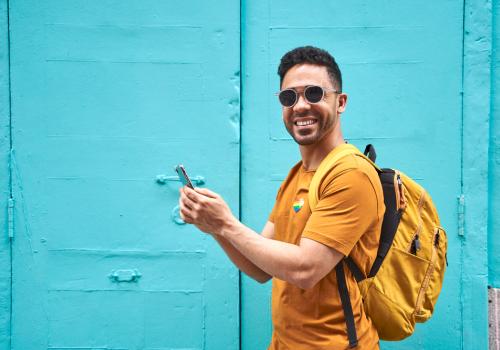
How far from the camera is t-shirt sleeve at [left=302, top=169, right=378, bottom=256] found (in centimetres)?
144

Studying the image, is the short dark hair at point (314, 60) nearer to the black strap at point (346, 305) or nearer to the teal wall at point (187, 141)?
the black strap at point (346, 305)

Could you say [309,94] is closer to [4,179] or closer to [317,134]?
[317,134]

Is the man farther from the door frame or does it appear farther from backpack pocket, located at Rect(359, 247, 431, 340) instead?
the door frame

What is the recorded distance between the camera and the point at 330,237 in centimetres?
143

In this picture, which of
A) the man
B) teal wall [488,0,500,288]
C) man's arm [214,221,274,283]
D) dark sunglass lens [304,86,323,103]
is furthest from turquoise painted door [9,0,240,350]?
teal wall [488,0,500,288]

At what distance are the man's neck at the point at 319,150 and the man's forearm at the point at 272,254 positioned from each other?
409mm

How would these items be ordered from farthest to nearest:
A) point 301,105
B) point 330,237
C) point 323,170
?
point 301,105
point 323,170
point 330,237

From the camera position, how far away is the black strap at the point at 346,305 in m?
1.56

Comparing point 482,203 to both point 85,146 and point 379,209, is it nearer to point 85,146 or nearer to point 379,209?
point 379,209

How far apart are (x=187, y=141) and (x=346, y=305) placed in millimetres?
1507

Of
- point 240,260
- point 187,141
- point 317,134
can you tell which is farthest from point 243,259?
point 187,141

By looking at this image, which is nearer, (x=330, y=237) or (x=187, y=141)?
(x=330, y=237)

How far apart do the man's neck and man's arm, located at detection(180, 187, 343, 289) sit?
396mm

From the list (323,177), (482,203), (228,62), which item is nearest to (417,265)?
(323,177)
